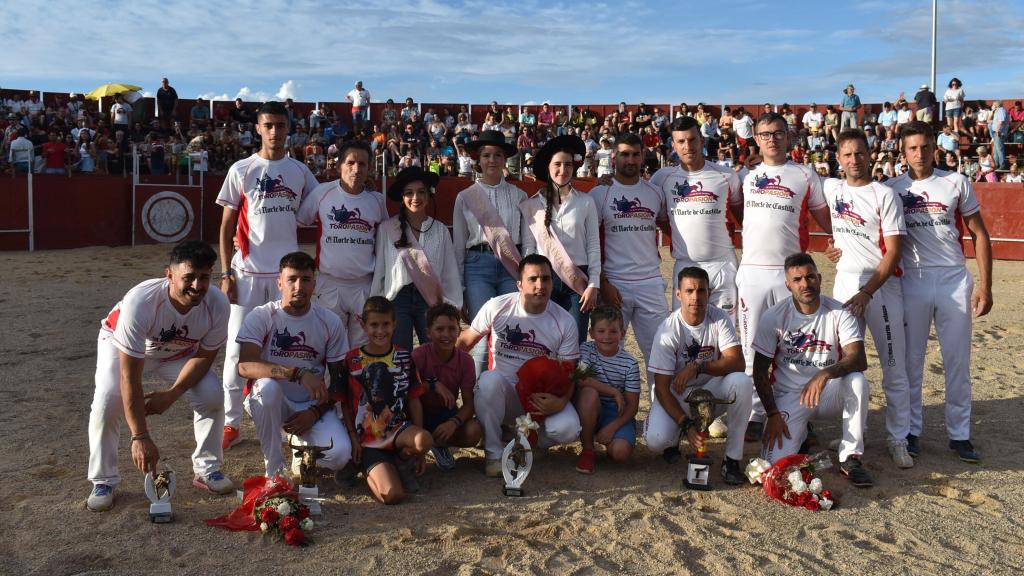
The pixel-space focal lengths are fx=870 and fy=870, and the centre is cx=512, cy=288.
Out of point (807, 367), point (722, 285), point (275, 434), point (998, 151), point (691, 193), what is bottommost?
point (275, 434)

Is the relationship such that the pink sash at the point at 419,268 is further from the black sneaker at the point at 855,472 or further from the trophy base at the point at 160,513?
the black sneaker at the point at 855,472

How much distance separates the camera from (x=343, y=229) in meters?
6.13

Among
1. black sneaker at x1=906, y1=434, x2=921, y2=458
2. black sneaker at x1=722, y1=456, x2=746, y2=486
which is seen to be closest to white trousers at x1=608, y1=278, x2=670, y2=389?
black sneaker at x1=722, y1=456, x2=746, y2=486

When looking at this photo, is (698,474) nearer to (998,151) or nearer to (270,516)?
(270,516)

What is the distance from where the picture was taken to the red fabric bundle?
4.52m

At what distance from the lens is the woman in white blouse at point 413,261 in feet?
19.9

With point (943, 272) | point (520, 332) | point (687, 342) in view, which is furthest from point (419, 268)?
point (943, 272)

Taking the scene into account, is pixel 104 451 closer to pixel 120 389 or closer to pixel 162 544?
pixel 120 389

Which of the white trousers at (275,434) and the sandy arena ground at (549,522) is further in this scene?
the white trousers at (275,434)

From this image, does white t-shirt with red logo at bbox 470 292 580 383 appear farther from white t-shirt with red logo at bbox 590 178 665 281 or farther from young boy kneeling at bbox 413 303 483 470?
white t-shirt with red logo at bbox 590 178 665 281

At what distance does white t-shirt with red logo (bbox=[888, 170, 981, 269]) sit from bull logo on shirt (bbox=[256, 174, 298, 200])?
4.30 m

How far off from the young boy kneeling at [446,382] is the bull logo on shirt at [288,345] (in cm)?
71

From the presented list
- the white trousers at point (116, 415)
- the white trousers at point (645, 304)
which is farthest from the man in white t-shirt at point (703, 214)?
the white trousers at point (116, 415)

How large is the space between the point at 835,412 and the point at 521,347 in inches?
82.0
